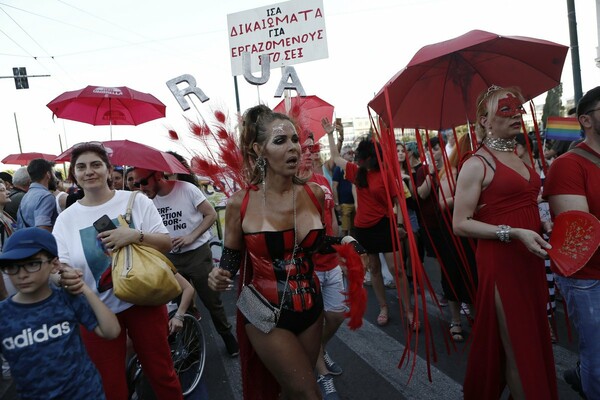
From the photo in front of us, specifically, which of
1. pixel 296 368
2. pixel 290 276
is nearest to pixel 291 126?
pixel 290 276

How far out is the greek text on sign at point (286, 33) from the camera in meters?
5.68

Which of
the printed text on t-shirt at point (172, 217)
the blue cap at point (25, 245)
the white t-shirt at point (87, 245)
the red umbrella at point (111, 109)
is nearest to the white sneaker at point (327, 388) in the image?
the white t-shirt at point (87, 245)

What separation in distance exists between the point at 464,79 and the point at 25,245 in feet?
9.72

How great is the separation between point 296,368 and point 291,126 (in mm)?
1242

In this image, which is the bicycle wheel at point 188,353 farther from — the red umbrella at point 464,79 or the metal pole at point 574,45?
the metal pole at point 574,45

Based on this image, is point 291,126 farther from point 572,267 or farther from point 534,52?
point 534,52

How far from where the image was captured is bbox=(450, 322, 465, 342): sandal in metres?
4.36

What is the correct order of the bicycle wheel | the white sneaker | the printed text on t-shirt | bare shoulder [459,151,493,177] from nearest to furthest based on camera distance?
1. bare shoulder [459,151,493,177]
2. the white sneaker
3. the bicycle wheel
4. the printed text on t-shirt

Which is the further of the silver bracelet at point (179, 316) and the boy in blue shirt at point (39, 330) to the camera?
the silver bracelet at point (179, 316)

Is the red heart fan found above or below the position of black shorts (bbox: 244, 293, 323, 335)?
above

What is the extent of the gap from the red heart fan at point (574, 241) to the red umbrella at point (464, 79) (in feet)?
4.07

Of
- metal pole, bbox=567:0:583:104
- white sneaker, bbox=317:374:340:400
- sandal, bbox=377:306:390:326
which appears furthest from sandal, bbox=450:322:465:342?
metal pole, bbox=567:0:583:104

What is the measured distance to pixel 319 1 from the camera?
5.82 m

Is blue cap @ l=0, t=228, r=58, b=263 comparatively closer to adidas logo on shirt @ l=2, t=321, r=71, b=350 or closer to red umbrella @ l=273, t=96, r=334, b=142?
Result: adidas logo on shirt @ l=2, t=321, r=71, b=350
